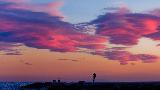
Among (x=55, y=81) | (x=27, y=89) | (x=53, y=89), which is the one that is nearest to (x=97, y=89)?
(x=53, y=89)

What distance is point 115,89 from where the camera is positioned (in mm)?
79812

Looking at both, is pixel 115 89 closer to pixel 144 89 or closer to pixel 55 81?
pixel 144 89

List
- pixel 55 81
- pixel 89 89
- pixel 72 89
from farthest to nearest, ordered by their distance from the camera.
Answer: pixel 55 81, pixel 72 89, pixel 89 89

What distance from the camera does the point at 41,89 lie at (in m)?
123

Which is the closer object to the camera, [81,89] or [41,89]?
[81,89]

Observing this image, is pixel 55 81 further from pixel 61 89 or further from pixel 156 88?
pixel 156 88

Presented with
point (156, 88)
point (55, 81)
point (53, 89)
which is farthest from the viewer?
point (55, 81)

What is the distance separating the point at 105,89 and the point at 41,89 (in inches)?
1771

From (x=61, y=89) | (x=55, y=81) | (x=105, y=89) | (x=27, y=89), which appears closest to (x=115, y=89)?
(x=105, y=89)

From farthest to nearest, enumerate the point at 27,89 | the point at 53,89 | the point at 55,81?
the point at 27,89
the point at 55,81
the point at 53,89

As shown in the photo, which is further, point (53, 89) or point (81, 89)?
point (53, 89)

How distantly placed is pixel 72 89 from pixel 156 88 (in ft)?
64.6

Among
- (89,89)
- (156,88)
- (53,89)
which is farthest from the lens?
(53,89)

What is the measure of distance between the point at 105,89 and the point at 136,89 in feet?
24.0
